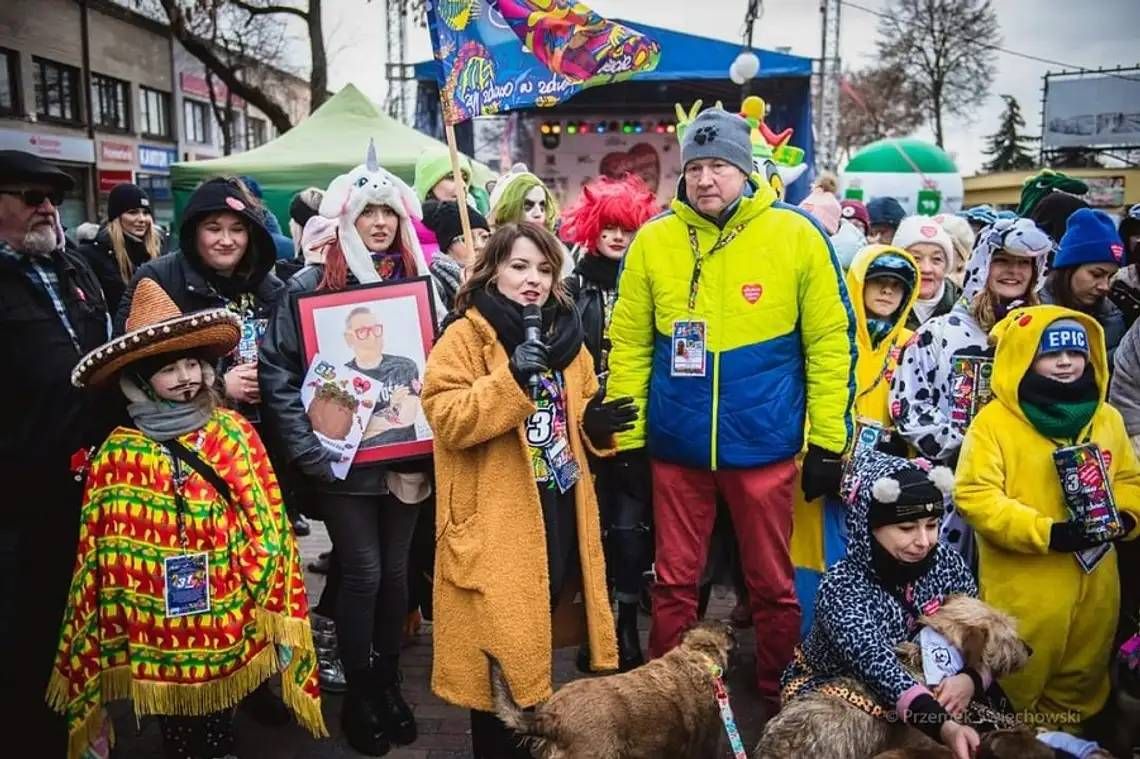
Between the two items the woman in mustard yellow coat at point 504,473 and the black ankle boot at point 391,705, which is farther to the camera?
the black ankle boot at point 391,705

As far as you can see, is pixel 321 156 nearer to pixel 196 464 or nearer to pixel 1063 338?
pixel 196 464

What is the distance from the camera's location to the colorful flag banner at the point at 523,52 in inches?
147

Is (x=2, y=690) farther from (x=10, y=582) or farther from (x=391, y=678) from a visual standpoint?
(x=391, y=678)

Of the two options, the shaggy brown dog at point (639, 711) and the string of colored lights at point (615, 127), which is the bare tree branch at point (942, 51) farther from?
the shaggy brown dog at point (639, 711)

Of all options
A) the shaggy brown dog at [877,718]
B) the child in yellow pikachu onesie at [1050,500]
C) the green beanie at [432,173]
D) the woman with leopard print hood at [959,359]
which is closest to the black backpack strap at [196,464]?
the shaggy brown dog at [877,718]

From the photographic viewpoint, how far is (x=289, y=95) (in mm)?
33500

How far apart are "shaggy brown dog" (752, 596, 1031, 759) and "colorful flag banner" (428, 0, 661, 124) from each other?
2.42 m

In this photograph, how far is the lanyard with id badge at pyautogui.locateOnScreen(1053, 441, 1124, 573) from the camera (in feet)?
9.84

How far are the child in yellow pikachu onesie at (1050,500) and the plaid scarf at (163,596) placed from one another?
7.93 ft

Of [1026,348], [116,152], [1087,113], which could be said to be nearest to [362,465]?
[1026,348]

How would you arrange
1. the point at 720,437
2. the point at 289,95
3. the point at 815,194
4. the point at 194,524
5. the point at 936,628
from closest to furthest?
1. the point at 936,628
2. the point at 194,524
3. the point at 720,437
4. the point at 815,194
5. the point at 289,95

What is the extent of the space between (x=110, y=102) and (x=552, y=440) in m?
27.5

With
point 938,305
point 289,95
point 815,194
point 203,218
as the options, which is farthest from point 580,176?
point 289,95

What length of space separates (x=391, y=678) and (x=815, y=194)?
4239 millimetres
